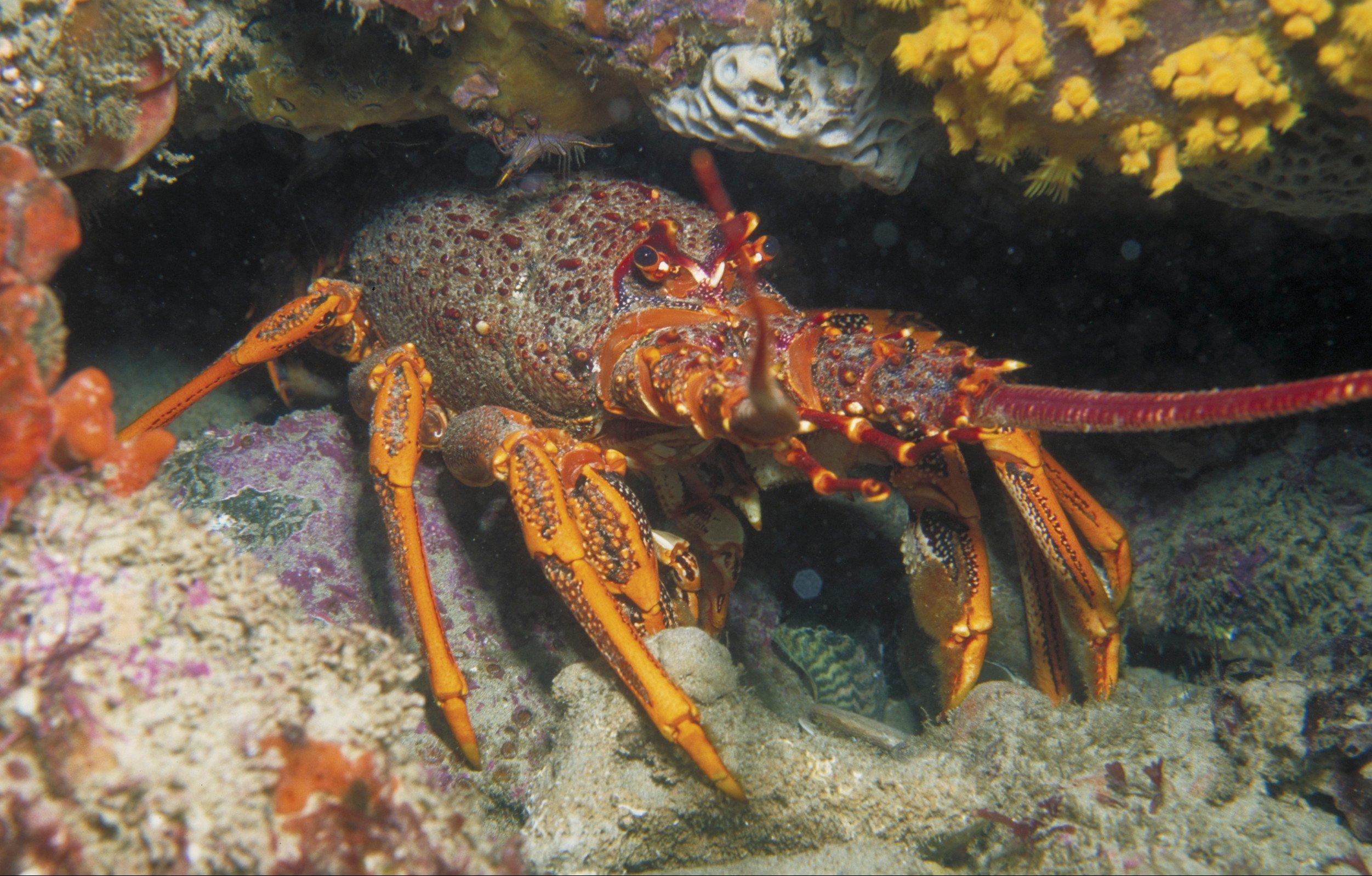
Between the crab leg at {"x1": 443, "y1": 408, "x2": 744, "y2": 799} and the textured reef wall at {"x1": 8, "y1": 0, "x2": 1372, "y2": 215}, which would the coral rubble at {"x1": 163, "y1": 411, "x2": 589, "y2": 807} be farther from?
the textured reef wall at {"x1": 8, "y1": 0, "x2": 1372, "y2": 215}

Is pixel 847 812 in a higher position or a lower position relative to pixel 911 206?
lower

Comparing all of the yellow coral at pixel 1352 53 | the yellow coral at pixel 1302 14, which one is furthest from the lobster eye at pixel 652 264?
the yellow coral at pixel 1352 53

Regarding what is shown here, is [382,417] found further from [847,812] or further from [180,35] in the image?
[847,812]

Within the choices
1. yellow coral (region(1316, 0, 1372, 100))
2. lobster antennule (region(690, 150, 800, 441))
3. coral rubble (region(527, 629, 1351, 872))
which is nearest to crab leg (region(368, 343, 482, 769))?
coral rubble (region(527, 629, 1351, 872))

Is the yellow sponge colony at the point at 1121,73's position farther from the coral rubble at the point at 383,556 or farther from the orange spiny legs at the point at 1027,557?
the coral rubble at the point at 383,556

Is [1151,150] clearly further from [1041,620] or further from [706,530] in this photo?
[706,530]

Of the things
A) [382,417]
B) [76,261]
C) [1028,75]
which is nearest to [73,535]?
[382,417]
